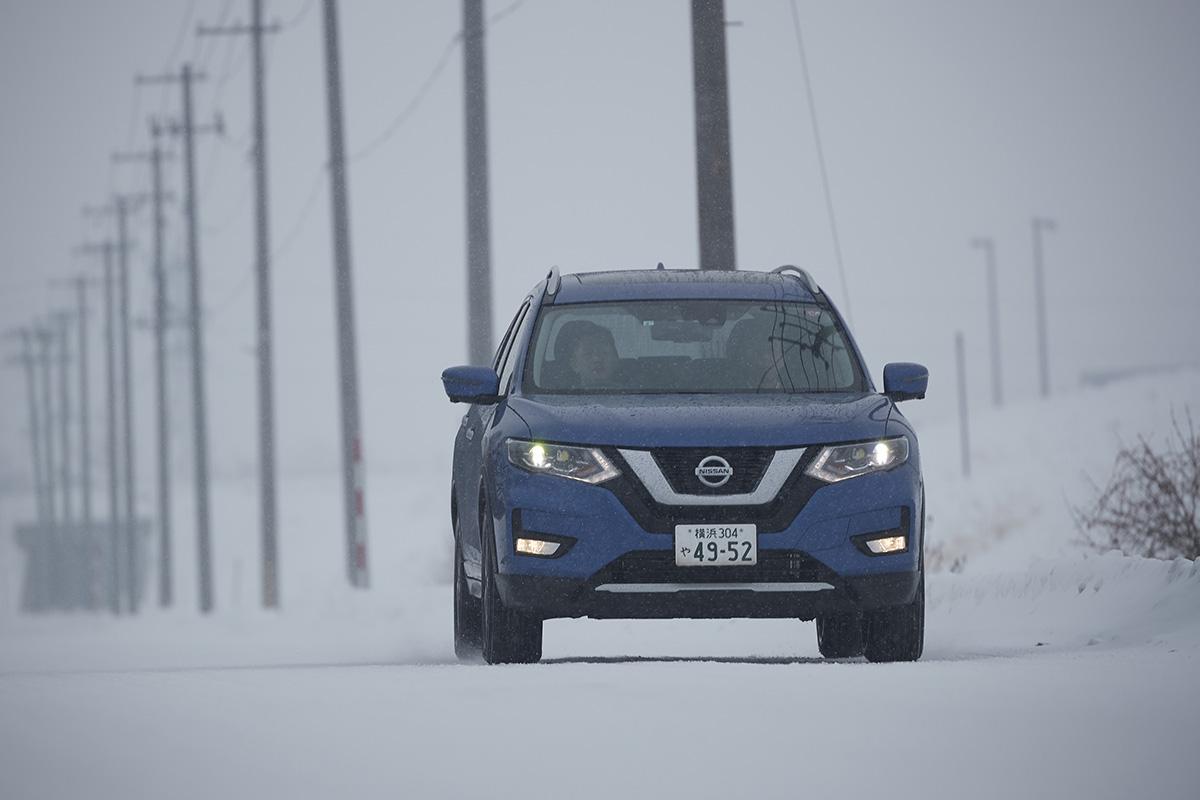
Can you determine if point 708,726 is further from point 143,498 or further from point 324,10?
point 143,498

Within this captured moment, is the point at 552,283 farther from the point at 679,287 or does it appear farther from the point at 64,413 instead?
the point at 64,413

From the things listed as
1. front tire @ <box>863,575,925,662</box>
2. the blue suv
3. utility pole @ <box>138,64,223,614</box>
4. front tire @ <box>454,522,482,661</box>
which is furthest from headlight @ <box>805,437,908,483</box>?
utility pole @ <box>138,64,223,614</box>

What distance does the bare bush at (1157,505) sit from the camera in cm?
1546

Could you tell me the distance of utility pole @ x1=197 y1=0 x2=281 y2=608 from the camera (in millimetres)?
39250

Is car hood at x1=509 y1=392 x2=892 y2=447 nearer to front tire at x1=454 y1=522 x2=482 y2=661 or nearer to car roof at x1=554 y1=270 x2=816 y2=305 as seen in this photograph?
car roof at x1=554 y1=270 x2=816 y2=305

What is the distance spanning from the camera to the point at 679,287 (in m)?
11.0

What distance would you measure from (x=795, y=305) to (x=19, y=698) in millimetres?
4608

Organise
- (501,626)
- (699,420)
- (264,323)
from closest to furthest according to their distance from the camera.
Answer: (699,420), (501,626), (264,323)

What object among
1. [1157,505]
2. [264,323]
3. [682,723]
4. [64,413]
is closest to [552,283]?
[682,723]

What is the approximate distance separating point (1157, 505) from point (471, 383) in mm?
7196

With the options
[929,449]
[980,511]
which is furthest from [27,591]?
[980,511]

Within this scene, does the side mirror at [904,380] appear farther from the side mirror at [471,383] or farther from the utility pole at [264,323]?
the utility pole at [264,323]

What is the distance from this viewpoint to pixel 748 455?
9.27 metres

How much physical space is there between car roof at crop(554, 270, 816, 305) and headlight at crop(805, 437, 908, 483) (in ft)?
5.18
